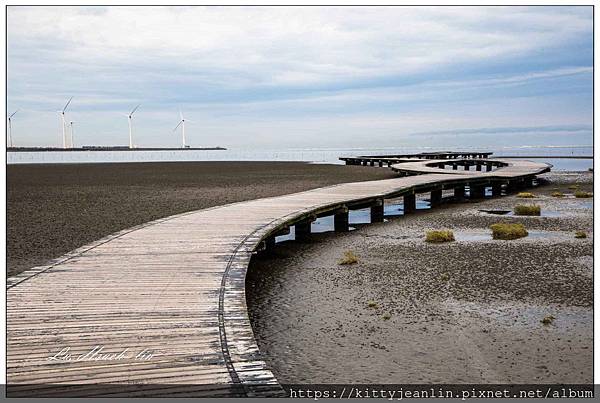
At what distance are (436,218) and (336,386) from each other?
44.2ft

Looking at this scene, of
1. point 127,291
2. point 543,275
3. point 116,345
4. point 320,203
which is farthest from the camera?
point 320,203

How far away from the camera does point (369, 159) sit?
214 ft

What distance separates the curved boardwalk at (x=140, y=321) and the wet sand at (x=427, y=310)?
87 cm

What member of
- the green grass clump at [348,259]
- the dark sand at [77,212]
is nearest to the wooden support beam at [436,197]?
the dark sand at [77,212]

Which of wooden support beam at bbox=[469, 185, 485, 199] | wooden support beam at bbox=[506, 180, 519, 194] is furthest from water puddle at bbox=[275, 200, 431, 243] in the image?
wooden support beam at bbox=[506, 180, 519, 194]

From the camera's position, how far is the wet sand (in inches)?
254

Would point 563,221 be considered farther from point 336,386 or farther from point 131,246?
point 336,386

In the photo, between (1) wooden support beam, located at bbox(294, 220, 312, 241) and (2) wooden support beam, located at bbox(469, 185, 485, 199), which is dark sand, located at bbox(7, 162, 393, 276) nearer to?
(1) wooden support beam, located at bbox(294, 220, 312, 241)

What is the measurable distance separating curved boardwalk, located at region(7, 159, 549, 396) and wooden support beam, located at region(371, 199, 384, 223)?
283 inches

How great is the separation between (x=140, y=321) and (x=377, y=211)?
514 inches

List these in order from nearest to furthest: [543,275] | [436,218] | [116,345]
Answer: [116,345] < [543,275] < [436,218]

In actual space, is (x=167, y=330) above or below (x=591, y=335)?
above

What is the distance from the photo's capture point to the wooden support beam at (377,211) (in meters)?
18.1

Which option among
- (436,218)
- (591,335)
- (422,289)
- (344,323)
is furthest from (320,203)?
(591,335)
